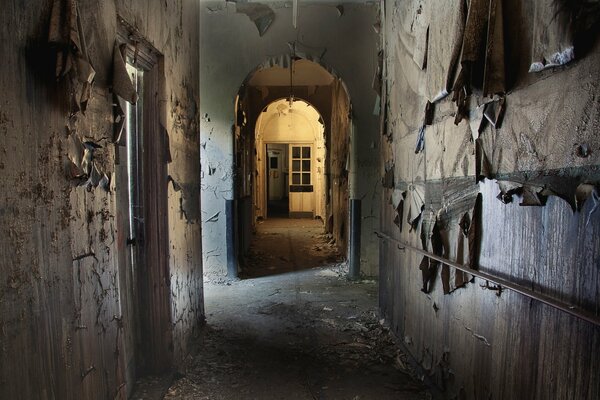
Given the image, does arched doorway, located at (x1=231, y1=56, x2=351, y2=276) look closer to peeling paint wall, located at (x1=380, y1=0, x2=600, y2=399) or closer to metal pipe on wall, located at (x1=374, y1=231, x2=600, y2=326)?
peeling paint wall, located at (x1=380, y1=0, x2=600, y2=399)

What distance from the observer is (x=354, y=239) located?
5.24m

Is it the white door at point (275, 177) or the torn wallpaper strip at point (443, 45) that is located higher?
the torn wallpaper strip at point (443, 45)

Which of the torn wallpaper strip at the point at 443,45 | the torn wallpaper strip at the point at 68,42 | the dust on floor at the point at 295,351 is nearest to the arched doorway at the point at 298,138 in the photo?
the dust on floor at the point at 295,351

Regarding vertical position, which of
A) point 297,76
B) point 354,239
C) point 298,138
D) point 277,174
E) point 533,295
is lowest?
point 354,239

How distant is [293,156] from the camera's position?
A: 40.3 ft

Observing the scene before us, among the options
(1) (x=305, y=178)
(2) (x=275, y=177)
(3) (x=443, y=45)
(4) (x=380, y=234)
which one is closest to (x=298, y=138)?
(1) (x=305, y=178)

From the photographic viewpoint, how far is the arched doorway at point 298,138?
236 inches

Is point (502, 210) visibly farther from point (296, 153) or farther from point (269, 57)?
point (296, 153)

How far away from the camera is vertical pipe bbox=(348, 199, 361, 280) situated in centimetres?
521

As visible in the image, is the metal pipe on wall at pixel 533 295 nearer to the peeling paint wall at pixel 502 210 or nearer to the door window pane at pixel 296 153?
the peeling paint wall at pixel 502 210

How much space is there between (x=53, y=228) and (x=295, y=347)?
233 cm

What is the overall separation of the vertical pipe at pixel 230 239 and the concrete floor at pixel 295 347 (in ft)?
0.61

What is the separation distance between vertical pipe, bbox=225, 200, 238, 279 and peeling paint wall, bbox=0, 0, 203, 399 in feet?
10.6

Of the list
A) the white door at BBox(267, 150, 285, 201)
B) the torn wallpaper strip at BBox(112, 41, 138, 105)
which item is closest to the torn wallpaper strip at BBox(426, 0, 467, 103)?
the torn wallpaper strip at BBox(112, 41, 138, 105)
